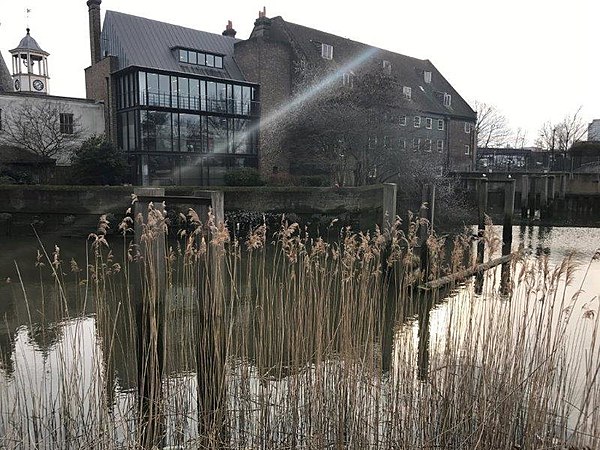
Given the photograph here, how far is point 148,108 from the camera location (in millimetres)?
27438

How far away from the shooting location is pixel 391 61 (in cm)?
4209

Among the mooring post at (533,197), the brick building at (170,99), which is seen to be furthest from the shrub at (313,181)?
the mooring post at (533,197)

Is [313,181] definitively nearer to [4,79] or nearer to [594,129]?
[4,79]

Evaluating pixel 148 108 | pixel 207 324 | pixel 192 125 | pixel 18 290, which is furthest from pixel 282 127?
pixel 207 324

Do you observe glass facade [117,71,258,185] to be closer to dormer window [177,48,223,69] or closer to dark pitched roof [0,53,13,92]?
dormer window [177,48,223,69]

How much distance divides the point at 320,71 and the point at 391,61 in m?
15.1

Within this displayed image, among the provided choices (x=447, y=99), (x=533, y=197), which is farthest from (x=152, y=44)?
(x=447, y=99)

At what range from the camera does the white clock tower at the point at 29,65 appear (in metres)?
42.5

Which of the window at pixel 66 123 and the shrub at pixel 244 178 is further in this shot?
the window at pixel 66 123

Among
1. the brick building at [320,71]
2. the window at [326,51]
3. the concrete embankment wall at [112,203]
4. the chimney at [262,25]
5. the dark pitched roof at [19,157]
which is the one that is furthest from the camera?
the window at [326,51]

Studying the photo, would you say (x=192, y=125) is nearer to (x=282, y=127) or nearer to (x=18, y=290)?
(x=282, y=127)

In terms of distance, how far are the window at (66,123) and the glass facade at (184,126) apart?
2.66 metres

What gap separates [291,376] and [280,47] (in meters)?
30.9

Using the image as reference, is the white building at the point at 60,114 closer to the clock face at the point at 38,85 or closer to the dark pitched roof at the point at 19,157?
the dark pitched roof at the point at 19,157
